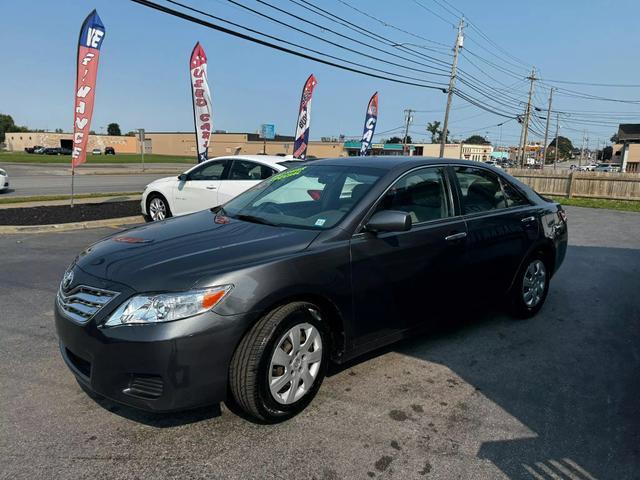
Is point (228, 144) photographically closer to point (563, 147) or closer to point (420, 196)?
point (420, 196)

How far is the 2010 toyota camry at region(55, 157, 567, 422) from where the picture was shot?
2.56m

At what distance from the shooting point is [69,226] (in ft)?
31.3

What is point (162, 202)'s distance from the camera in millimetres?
9992

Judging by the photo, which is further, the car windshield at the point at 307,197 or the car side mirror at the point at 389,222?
the car windshield at the point at 307,197

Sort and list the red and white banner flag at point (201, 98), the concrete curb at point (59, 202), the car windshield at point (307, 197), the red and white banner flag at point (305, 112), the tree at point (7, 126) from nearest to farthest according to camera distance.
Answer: the car windshield at point (307, 197) < the concrete curb at point (59, 202) < the red and white banner flag at point (201, 98) < the red and white banner flag at point (305, 112) < the tree at point (7, 126)

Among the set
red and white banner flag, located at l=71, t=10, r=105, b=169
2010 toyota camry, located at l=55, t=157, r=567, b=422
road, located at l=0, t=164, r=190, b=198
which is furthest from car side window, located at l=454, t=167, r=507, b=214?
road, located at l=0, t=164, r=190, b=198

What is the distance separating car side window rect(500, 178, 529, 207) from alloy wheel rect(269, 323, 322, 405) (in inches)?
106

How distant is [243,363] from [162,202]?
796 centimetres

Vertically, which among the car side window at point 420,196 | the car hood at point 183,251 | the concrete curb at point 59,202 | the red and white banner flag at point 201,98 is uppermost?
the red and white banner flag at point 201,98

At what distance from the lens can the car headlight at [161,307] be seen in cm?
253

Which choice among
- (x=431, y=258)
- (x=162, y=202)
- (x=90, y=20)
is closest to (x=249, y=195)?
(x=431, y=258)

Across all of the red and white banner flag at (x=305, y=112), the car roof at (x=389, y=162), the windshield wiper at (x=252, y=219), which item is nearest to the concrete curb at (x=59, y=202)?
the red and white banner flag at (x=305, y=112)

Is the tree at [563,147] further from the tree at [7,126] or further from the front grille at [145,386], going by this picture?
the front grille at [145,386]

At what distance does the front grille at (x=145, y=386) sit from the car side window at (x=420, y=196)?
1855mm
